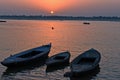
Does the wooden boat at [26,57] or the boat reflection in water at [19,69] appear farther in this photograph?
the wooden boat at [26,57]

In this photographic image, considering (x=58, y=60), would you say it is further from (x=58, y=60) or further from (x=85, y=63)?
(x=85, y=63)

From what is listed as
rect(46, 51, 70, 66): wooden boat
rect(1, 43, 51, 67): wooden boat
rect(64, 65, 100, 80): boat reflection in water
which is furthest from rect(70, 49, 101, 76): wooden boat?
rect(1, 43, 51, 67): wooden boat

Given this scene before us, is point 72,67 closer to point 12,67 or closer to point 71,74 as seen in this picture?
point 71,74

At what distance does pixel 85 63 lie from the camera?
3447cm

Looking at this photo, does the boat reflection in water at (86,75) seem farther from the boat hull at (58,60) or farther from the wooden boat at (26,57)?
the wooden boat at (26,57)

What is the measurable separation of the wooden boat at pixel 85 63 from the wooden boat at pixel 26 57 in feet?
17.0

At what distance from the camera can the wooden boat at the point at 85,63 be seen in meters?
31.2

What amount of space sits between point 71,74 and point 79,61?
4.36 metres

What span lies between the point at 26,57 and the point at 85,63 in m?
7.14

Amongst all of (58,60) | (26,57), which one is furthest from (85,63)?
(26,57)

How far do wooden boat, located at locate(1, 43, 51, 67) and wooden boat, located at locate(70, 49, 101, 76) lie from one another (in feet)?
17.0

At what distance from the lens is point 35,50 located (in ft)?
133

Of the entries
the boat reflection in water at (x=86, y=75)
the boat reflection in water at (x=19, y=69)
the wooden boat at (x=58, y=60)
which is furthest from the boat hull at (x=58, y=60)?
the boat reflection in water at (x=86, y=75)

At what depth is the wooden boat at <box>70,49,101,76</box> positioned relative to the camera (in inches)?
1229
